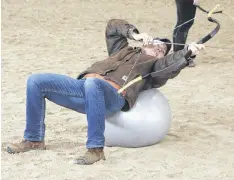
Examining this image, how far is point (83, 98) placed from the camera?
4.20 metres

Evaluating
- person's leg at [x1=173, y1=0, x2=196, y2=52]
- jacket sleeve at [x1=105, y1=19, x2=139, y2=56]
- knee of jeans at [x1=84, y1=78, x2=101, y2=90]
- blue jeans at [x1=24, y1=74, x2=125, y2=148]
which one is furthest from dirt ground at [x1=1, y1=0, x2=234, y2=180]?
jacket sleeve at [x1=105, y1=19, x2=139, y2=56]

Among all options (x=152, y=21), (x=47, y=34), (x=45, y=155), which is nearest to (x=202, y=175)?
(x=45, y=155)

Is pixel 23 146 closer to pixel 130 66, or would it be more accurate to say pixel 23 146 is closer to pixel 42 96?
pixel 42 96

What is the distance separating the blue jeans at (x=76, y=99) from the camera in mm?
4047

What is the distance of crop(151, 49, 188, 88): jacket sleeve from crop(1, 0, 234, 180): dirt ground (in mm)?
535

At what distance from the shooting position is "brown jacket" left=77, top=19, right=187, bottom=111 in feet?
13.7

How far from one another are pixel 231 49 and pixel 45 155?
15.9 feet

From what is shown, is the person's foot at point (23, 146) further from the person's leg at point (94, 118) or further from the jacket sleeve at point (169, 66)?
the jacket sleeve at point (169, 66)

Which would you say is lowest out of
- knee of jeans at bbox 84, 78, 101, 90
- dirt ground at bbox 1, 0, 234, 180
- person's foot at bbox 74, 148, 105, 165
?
dirt ground at bbox 1, 0, 234, 180

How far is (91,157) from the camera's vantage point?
4.04 metres

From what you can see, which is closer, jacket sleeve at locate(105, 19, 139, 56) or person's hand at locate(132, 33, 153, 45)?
person's hand at locate(132, 33, 153, 45)

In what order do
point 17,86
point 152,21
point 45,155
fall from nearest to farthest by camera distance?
point 45,155 → point 17,86 → point 152,21

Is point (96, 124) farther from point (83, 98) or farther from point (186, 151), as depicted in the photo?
point (186, 151)

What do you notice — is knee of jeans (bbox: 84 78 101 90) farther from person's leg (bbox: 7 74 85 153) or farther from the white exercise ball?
the white exercise ball
